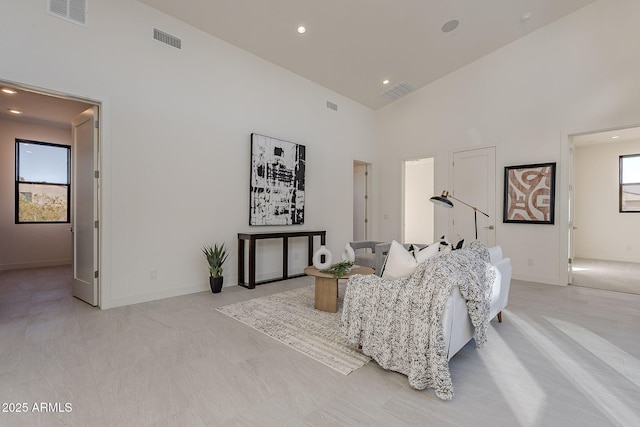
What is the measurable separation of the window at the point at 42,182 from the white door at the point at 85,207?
3.10 m

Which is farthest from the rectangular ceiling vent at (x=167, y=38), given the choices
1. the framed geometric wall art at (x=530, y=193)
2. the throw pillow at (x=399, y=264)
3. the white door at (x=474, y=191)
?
the framed geometric wall art at (x=530, y=193)

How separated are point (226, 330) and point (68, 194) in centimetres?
584

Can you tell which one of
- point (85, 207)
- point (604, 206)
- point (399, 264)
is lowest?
point (399, 264)

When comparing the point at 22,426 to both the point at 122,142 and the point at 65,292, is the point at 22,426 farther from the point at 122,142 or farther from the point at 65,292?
the point at 65,292

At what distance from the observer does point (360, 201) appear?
7648mm

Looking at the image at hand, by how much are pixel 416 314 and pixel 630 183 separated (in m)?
8.54

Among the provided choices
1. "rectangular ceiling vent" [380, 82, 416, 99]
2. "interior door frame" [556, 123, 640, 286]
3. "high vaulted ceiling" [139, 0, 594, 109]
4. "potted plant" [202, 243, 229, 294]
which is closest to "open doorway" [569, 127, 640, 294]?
"interior door frame" [556, 123, 640, 286]

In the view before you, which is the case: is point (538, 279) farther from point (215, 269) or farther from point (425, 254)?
point (215, 269)

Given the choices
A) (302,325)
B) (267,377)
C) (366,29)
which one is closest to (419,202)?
(366,29)

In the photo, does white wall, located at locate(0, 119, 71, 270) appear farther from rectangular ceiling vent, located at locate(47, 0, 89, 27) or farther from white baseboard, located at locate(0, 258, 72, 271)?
rectangular ceiling vent, located at locate(47, 0, 89, 27)

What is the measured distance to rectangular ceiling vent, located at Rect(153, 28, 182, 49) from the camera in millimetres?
3816

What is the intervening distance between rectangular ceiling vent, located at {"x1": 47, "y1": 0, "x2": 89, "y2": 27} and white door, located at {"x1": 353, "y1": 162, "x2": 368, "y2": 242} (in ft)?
17.7

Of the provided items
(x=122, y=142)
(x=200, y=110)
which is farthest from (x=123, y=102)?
(x=200, y=110)

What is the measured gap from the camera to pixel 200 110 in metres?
4.27
